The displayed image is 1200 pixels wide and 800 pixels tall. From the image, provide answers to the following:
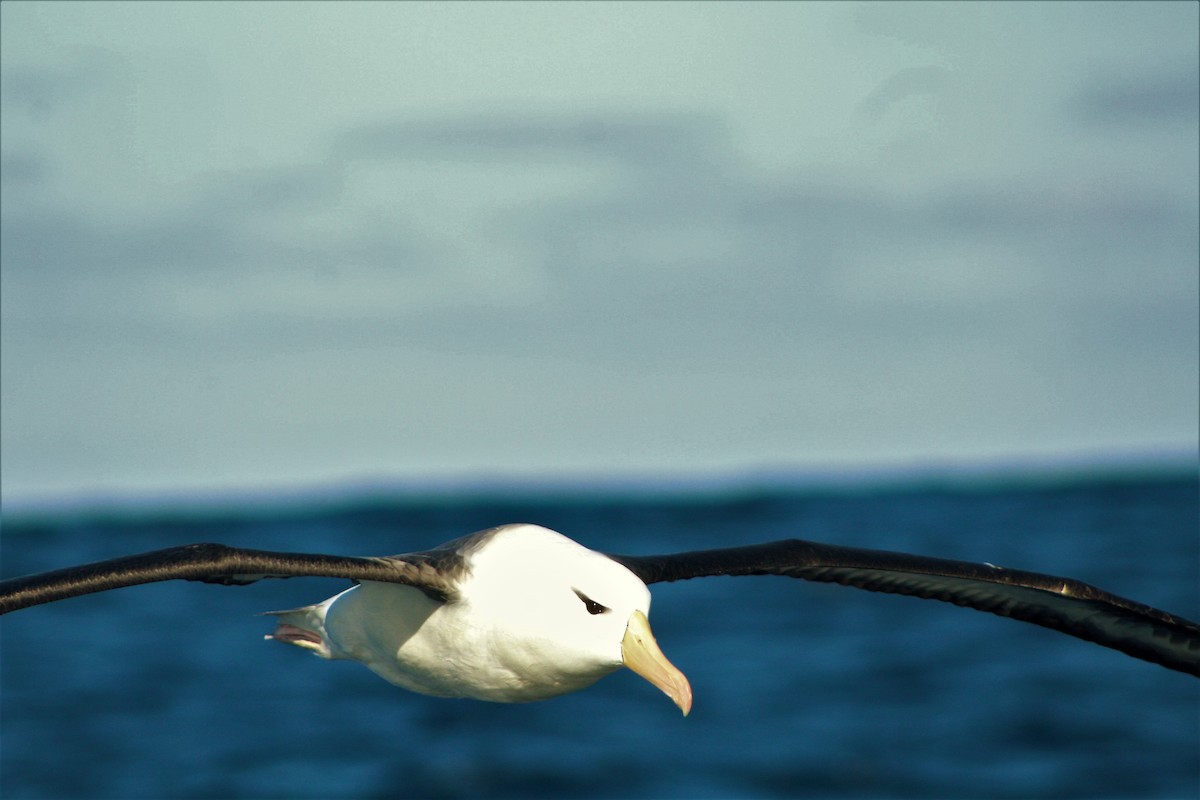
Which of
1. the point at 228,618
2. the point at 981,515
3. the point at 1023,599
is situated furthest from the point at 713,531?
the point at 1023,599

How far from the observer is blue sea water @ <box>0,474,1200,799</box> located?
35.2 meters

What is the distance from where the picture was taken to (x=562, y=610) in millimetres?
8438

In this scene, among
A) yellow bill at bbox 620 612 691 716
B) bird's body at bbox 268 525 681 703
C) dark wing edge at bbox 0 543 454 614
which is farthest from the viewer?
bird's body at bbox 268 525 681 703

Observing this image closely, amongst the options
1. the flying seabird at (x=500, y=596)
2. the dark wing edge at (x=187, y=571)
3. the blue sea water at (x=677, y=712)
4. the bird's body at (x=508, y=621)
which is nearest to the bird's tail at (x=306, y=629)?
the flying seabird at (x=500, y=596)

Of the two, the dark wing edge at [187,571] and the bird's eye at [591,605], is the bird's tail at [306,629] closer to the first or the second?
the dark wing edge at [187,571]

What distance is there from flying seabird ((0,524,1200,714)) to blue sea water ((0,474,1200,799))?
24.5 metres

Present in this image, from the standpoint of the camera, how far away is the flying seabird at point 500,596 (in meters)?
8.22

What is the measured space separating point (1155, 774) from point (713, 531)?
3726 cm

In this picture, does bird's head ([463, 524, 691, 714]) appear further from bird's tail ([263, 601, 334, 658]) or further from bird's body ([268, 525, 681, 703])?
bird's tail ([263, 601, 334, 658])

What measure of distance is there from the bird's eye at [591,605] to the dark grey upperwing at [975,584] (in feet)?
3.93

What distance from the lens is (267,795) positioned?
34281 millimetres

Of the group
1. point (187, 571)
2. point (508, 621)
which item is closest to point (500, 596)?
point (508, 621)

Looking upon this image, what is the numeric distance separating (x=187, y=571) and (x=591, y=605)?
2173 millimetres

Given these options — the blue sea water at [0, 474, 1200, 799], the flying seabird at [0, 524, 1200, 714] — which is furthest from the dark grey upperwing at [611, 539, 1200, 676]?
the blue sea water at [0, 474, 1200, 799]
